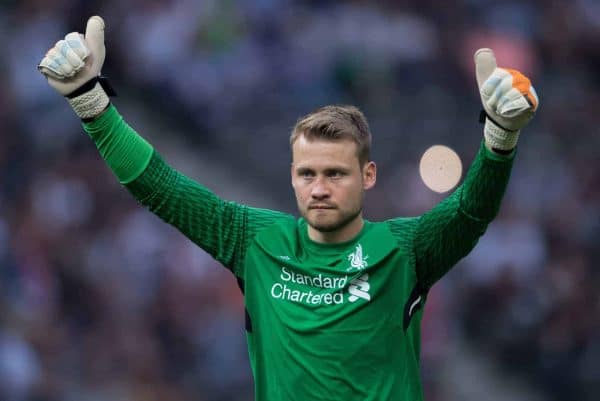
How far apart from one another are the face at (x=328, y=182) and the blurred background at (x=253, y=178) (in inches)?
199

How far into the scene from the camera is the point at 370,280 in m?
3.98

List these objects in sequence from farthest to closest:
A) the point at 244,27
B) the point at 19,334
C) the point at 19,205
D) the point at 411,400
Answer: the point at 244,27, the point at 19,205, the point at 19,334, the point at 411,400

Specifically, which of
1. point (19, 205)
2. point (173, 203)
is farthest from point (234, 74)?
point (173, 203)

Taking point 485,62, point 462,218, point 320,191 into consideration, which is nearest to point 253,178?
point 320,191

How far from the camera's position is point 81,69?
3877 mm

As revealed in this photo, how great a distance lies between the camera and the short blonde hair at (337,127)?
3.97m

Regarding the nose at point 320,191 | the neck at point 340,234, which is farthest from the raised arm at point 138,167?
the nose at point 320,191

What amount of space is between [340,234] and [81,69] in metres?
1.11

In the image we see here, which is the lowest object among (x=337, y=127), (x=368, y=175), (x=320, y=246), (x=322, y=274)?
(x=322, y=274)

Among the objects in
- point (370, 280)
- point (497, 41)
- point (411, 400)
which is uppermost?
point (497, 41)

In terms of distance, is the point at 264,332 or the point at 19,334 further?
the point at 19,334

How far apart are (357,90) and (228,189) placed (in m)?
1.48

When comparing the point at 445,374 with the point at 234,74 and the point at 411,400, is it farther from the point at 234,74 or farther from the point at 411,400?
the point at 411,400

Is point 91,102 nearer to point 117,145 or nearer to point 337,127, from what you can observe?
point 117,145
